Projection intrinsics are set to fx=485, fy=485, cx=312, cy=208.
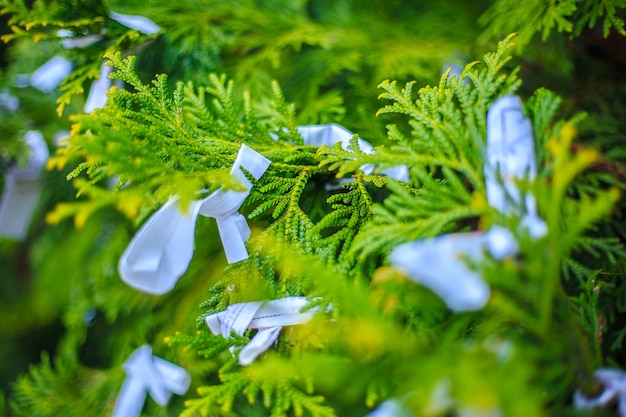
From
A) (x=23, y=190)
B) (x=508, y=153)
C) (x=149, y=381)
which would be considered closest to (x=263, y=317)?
(x=508, y=153)

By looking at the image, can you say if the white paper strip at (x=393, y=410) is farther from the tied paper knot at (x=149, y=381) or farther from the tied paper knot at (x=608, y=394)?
the tied paper knot at (x=149, y=381)

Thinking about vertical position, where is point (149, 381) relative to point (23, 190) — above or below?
below

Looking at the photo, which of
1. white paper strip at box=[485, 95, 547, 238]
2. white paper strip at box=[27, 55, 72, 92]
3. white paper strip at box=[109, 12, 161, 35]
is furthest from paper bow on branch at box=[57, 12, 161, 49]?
white paper strip at box=[485, 95, 547, 238]

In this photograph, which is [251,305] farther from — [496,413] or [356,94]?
[356,94]

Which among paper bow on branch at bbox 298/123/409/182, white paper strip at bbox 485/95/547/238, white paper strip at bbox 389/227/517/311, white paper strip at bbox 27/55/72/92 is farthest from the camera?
white paper strip at bbox 27/55/72/92

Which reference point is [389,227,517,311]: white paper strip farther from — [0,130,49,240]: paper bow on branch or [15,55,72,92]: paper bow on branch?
[0,130,49,240]: paper bow on branch

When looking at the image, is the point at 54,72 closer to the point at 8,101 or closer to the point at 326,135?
the point at 8,101

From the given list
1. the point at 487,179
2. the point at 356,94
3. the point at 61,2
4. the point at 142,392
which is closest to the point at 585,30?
the point at 356,94
